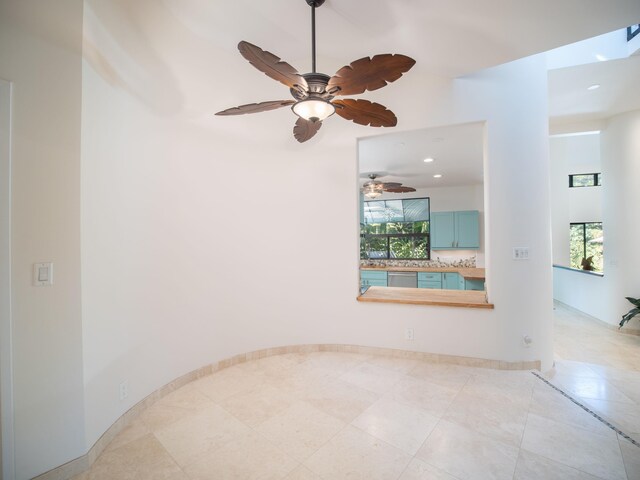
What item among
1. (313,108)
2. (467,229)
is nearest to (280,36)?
(313,108)

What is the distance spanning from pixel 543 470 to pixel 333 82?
2.47 m

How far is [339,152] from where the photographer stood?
3.17m

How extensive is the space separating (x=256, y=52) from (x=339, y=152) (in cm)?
185

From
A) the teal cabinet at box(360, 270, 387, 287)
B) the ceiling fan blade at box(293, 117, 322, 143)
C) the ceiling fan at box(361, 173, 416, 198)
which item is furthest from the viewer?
the teal cabinet at box(360, 270, 387, 287)

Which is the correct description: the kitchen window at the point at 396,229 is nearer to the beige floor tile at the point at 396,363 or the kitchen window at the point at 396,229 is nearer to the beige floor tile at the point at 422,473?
the beige floor tile at the point at 396,363

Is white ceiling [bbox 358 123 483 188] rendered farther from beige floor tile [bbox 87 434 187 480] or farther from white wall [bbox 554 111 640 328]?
beige floor tile [bbox 87 434 187 480]

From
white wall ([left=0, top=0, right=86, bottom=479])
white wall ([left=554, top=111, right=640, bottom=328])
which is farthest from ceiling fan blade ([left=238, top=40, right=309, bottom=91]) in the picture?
white wall ([left=554, top=111, right=640, bottom=328])

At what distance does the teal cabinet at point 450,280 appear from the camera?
5.86 metres

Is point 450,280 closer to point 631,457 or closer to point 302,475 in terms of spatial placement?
point 631,457

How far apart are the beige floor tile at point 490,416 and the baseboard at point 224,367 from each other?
0.59 metres

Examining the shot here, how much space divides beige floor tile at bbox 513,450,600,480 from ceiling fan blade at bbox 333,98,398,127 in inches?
86.4

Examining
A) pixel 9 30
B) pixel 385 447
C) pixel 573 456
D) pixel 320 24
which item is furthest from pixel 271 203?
pixel 573 456

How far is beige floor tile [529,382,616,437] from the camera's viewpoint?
188cm

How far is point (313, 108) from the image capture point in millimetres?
1701
